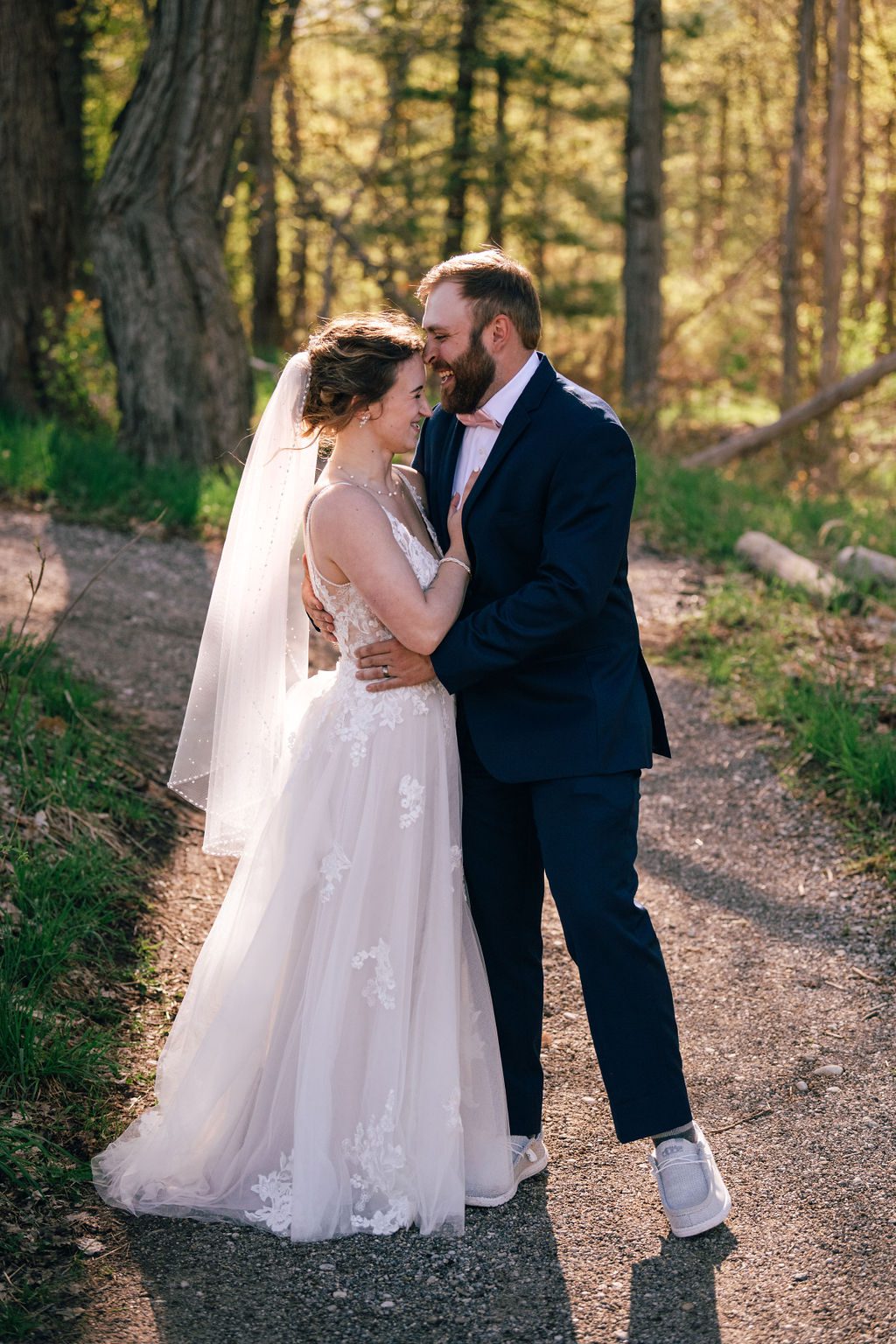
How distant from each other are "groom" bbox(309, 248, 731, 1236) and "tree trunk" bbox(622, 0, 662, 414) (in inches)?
388

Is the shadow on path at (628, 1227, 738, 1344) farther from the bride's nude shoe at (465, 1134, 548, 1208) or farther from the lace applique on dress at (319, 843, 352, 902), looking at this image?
the lace applique on dress at (319, 843, 352, 902)

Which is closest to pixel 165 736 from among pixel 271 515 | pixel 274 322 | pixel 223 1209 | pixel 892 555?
pixel 271 515

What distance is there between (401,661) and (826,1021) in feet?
6.26

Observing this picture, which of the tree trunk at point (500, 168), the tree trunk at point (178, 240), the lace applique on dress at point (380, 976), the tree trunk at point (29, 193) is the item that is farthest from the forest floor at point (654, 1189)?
the tree trunk at point (500, 168)

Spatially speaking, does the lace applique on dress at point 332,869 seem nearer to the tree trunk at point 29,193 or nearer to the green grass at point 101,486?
the green grass at point 101,486

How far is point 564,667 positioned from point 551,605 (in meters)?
0.23

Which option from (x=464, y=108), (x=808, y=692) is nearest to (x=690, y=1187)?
(x=808, y=692)

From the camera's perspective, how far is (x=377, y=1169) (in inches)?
119

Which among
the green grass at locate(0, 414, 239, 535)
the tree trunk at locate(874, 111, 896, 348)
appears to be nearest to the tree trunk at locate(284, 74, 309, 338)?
the tree trunk at locate(874, 111, 896, 348)

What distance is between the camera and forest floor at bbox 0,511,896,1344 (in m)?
2.70

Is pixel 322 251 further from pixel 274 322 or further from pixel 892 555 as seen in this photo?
pixel 892 555

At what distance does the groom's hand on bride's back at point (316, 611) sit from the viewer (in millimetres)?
3363

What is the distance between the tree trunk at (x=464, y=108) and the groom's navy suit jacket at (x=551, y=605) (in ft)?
51.1

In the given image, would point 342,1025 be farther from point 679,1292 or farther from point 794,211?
point 794,211
